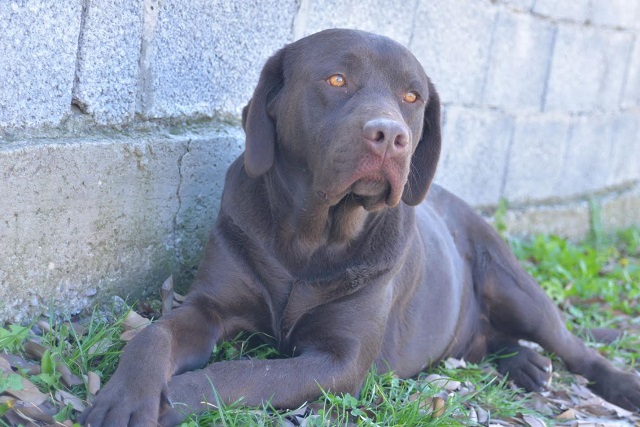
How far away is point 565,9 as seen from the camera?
257 inches

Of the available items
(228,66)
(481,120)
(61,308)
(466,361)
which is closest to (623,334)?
(466,361)

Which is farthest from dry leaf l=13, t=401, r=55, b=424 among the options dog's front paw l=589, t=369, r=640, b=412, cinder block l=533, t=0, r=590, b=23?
cinder block l=533, t=0, r=590, b=23

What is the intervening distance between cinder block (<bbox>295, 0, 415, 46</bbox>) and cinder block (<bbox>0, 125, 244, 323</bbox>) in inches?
28.5

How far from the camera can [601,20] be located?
7.02 meters

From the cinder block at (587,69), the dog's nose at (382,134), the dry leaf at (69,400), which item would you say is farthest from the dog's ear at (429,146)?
the cinder block at (587,69)

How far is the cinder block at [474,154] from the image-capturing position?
5.74m

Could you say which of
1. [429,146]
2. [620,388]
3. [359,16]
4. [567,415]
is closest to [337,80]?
[429,146]

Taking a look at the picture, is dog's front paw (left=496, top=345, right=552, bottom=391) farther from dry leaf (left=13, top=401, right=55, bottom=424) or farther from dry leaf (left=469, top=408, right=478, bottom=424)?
dry leaf (left=13, top=401, right=55, bottom=424)

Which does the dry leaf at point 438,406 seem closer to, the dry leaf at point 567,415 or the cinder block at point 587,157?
the dry leaf at point 567,415

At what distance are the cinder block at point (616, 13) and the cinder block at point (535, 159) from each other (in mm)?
917

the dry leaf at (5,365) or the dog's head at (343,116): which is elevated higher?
the dog's head at (343,116)

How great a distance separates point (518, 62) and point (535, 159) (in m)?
0.85

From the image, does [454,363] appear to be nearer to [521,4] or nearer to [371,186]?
[371,186]

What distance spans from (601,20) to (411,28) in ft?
8.64
